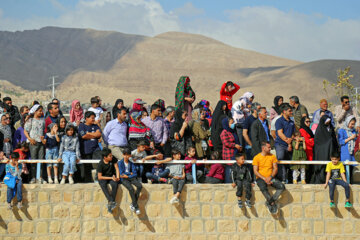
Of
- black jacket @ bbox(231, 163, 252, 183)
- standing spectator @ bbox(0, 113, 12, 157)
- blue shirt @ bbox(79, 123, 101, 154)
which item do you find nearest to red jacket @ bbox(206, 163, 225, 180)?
black jacket @ bbox(231, 163, 252, 183)

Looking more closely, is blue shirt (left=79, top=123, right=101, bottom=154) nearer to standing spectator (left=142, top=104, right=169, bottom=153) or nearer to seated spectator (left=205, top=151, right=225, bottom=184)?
standing spectator (left=142, top=104, right=169, bottom=153)

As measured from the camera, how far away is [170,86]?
7794 centimetres

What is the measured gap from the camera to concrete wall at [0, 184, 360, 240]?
9617 millimetres

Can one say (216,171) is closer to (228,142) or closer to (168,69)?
(228,142)

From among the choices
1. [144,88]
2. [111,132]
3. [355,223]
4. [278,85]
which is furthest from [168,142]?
[144,88]

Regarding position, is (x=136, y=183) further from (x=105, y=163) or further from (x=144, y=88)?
(x=144, y=88)

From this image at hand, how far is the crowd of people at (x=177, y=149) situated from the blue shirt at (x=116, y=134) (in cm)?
2

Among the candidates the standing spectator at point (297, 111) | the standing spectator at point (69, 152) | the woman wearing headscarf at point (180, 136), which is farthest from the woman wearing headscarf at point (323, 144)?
the standing spectator at point (69, 152)

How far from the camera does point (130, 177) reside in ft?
31.3

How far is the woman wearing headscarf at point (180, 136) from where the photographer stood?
33.7ft

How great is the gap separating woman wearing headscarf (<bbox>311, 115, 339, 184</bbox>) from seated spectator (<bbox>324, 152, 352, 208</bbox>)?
38 cm

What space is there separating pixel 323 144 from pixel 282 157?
2.64 ft

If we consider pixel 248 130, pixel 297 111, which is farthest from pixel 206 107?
pixel 297 111

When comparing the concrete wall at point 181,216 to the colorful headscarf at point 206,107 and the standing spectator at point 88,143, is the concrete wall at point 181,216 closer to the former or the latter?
the standing spectator at point 88,143
